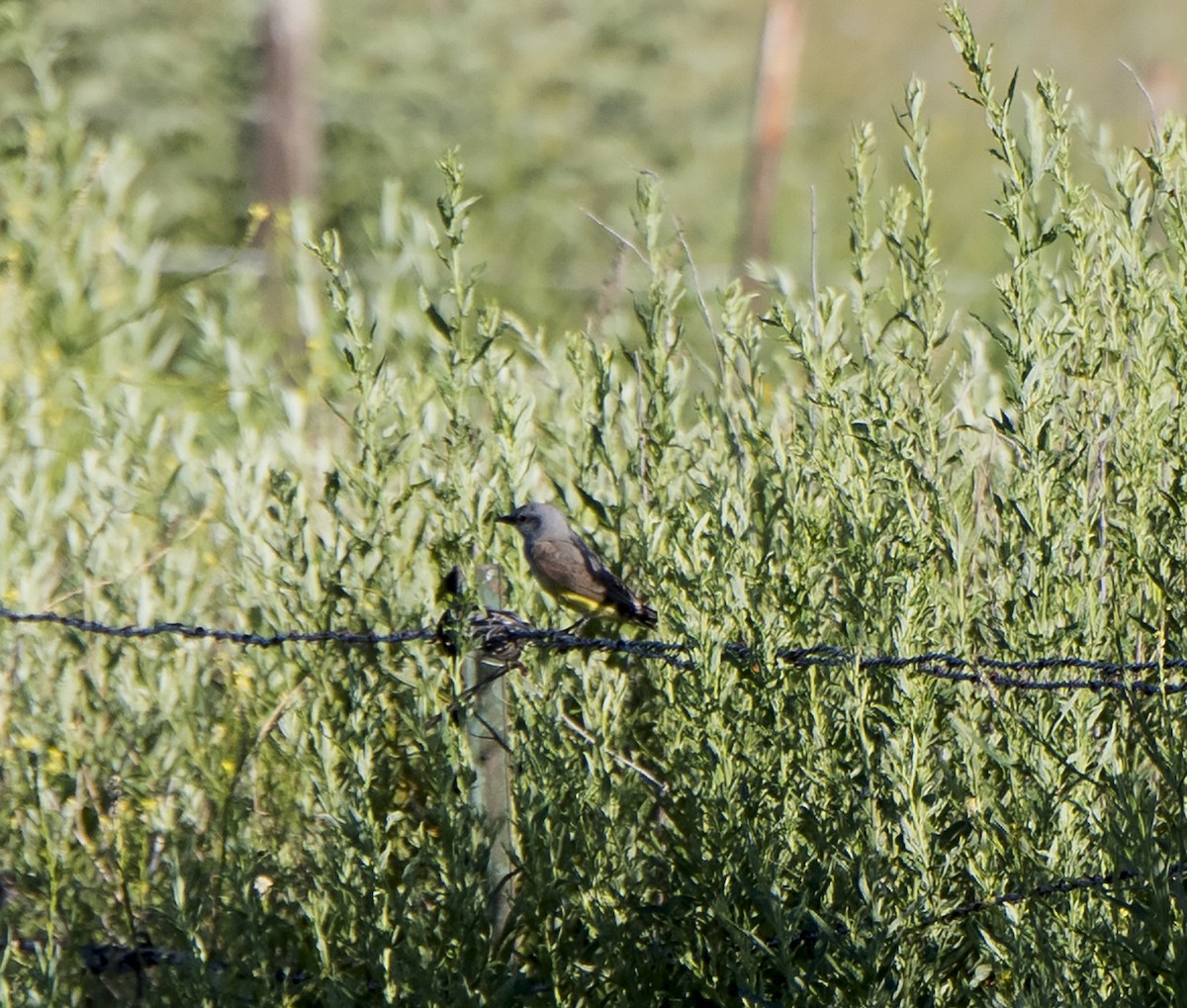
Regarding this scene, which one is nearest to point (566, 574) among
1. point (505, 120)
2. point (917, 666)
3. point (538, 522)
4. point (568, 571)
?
point (568, 571)

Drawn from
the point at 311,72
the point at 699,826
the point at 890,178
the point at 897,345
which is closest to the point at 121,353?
the point at 311,72

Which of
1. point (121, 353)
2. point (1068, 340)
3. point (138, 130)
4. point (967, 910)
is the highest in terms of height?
point (138, 130)

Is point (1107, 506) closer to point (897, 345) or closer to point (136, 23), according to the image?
point (897, 345)

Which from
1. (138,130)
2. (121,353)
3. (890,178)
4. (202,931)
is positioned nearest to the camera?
(202,931)

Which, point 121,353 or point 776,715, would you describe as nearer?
point 776,715

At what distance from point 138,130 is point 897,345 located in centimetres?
860

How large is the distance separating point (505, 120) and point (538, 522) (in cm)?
782

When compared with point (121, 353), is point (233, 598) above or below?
below

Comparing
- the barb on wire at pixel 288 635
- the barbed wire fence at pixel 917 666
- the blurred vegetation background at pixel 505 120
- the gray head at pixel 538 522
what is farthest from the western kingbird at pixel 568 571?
the blurred vegetation background at pixel 505 120

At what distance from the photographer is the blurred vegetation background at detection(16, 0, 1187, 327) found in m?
10.8

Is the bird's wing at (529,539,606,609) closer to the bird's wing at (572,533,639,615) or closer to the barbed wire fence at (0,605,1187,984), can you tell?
the bird's wing at (572,533,639,615)

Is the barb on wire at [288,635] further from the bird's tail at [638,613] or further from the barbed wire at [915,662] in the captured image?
the bird's tail at [638,613]

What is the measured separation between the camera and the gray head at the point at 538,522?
368 centimetres

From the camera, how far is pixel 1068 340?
301cm
